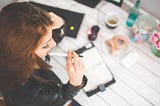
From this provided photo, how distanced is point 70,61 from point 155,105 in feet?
1.47

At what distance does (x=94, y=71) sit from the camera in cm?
135

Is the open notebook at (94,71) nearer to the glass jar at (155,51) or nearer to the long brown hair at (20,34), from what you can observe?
the glass jar at (155,51)

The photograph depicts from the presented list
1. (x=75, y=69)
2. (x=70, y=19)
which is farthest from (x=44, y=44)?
(x=70, y=19)

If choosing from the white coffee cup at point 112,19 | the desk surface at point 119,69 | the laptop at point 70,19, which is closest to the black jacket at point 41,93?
the desk surface at point 119,69

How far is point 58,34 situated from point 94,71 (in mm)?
245

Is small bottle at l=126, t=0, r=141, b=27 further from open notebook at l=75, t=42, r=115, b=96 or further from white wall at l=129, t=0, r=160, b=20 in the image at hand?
open notebook at l=75, t=42, r=115, b=96

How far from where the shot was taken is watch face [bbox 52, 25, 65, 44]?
1.35 metres

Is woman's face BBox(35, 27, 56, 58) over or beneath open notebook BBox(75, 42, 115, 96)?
over

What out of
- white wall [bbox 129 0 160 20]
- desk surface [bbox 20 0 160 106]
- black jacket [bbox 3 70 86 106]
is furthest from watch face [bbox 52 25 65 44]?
white wall [bbox 129 0 160 20]

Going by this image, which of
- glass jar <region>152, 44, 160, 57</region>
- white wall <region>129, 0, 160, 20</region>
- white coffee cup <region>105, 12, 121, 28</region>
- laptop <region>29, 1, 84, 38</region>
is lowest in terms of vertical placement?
glass jar <region>152, 44, 160, 57</region>

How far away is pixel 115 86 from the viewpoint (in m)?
1.33

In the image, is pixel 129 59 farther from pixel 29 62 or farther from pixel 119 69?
pixel 29 62

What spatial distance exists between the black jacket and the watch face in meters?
0.19

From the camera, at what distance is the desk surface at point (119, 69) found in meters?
1.30
